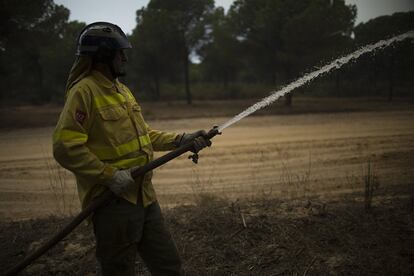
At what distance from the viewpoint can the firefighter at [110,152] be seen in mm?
2408

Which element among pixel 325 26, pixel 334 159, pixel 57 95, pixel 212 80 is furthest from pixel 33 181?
pixel 212 80

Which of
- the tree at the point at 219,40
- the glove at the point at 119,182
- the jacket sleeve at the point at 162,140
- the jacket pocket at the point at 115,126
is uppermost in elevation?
the tree at the point at 219,40

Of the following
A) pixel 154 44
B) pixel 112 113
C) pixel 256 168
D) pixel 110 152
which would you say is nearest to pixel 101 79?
pixel 112 113

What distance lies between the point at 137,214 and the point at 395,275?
233 centimetres

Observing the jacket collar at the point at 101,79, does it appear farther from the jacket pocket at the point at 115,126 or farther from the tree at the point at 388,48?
the tree at the point at 388,48

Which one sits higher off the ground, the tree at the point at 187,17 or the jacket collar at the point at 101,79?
the tree at the point at 187,17

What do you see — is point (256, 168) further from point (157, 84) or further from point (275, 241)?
point (157, 84)

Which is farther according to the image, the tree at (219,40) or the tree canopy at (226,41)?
the tree at (219,40)

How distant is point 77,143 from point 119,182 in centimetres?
36

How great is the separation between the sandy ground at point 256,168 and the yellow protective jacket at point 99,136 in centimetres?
352

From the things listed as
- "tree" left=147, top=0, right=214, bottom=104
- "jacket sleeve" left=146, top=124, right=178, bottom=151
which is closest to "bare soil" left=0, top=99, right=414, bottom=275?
"jacket sleeve" left=146, top=124, right=178, bottom=151

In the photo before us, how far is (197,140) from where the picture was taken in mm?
2900

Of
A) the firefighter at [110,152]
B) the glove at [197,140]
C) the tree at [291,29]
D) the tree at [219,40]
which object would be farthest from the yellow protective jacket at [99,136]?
the tree at [219,40]

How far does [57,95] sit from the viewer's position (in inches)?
1283
